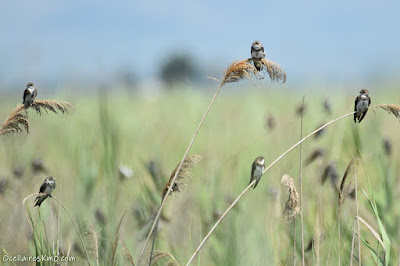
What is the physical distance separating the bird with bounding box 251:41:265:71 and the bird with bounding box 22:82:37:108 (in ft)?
2.88

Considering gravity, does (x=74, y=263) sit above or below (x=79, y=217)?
below

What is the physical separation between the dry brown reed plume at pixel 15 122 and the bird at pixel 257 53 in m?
0.90

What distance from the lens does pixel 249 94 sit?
39.7ft

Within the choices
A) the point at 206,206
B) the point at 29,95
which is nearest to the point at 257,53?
the point at 29,95

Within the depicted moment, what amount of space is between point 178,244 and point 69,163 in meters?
2.66

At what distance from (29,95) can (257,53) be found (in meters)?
0.92

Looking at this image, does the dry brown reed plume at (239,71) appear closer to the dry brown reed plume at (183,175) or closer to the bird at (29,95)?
the dry brown reed plume at (183,175)

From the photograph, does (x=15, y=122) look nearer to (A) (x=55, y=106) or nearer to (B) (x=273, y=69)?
(A) (x=55, y=106)

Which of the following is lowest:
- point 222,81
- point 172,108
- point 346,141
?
point 172,108

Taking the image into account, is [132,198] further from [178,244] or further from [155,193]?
[155,193]

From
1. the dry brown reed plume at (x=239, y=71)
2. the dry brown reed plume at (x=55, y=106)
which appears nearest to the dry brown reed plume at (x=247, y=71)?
the dry brown reed plume at (x=239, y=71)

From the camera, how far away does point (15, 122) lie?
6.31 ft

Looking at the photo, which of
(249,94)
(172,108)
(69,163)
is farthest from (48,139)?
(249,94)

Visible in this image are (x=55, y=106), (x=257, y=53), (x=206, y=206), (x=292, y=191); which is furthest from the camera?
(x=206, y=206)
